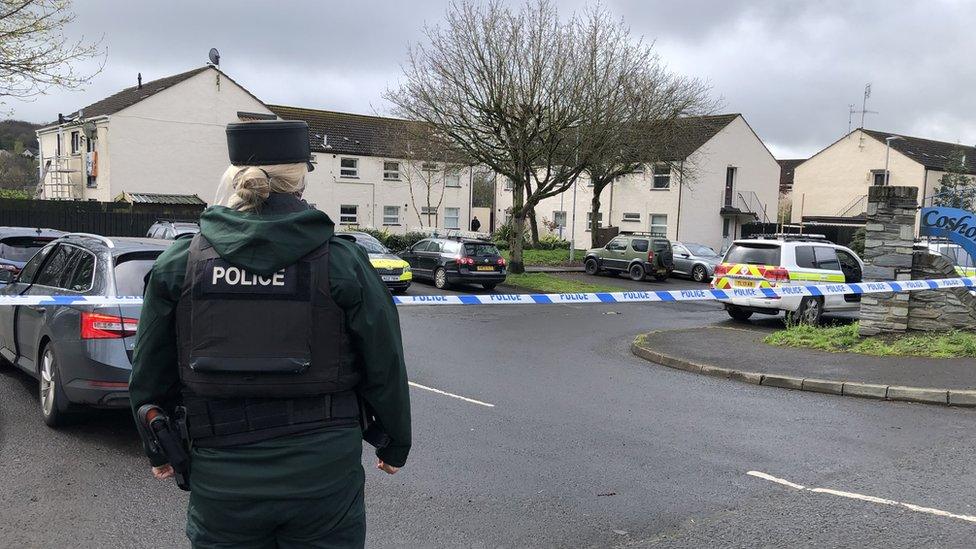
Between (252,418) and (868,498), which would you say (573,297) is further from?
(252,418)

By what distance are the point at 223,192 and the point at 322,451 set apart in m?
0.92

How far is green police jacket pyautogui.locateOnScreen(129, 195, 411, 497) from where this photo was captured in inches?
88.9

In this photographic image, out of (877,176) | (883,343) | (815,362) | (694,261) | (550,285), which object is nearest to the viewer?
(815,362)

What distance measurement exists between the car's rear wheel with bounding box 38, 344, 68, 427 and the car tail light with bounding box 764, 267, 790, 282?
41.3 ft

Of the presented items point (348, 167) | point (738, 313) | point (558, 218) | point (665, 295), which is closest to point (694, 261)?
point (738, 313)

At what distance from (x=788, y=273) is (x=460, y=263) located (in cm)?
972

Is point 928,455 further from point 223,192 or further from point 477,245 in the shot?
point 477,245

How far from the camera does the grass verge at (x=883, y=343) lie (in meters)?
10.3

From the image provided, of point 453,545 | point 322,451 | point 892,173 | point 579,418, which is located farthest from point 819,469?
point 892,173

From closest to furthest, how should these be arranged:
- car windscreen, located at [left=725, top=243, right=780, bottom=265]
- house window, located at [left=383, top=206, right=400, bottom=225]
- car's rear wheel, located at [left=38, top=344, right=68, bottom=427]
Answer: car's rear wheel, located at [left=38, top=344, right=68, bottom=427], car windscreen, located at [left=725, top=243, right=780, bottom=265], house window, located at [left=383, top=206, right=400, bottom=225]

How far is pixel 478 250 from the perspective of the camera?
22219 millimetres

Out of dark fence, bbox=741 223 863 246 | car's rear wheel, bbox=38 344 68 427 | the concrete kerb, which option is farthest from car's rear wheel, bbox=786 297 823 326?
dark fence, bbox=741 223 863 246

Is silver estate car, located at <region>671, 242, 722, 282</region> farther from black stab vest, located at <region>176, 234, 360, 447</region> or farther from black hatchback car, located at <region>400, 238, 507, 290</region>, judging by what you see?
black stab vest, located at <region>176, 234, 360, 447</region>

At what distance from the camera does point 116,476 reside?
17.3 feet
